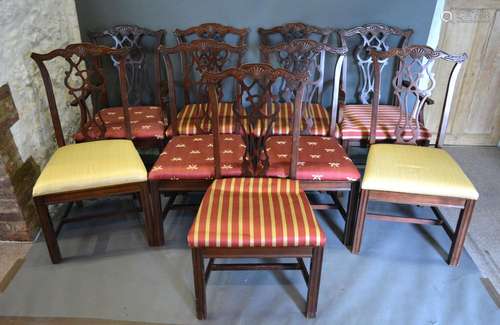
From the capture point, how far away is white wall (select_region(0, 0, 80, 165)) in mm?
2031

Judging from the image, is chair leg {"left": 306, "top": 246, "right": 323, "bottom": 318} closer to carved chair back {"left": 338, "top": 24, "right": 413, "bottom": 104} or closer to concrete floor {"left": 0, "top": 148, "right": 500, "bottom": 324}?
concrete floor {"left": 0, "top": 148, "right": 500, "bottom": 324}

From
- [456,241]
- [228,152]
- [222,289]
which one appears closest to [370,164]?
[456,241]

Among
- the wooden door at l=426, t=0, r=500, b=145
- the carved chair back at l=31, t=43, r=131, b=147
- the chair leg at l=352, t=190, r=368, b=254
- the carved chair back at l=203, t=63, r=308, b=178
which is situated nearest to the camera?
the carved chair back at l=203, t=63, r=308, b=178

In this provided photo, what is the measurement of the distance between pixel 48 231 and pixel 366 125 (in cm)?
183

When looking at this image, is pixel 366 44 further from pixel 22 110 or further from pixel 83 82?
pixel 22 110

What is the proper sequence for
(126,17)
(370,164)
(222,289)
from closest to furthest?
1. (222,289)
2. (370,164)
3. (126,17)

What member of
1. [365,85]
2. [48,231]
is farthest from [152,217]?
[365,85]

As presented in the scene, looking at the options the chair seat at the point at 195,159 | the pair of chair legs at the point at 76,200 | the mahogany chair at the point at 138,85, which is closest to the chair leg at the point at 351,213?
the chair seat at the point at 195,159

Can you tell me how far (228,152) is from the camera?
2.05 m

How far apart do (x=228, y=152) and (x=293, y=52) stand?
697mm

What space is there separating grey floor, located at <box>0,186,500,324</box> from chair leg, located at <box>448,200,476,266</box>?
0.05 metres

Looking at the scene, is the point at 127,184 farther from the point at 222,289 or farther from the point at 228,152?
the point at 222,289

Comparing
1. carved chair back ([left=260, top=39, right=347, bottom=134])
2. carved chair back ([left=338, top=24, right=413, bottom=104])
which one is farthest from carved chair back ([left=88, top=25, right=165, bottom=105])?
carved chair back ([left=338, top=24, right=413, bottom=104])

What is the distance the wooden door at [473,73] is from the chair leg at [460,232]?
4.76 feet
